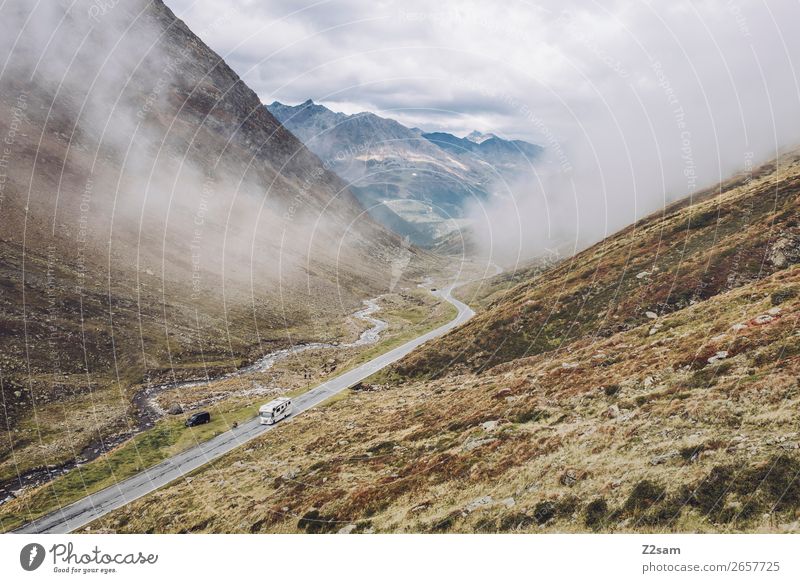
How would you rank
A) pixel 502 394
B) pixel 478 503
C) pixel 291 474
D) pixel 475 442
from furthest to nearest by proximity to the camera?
pixel 502 394, pixel 291 474, pixel 475 442, pixel 478 503

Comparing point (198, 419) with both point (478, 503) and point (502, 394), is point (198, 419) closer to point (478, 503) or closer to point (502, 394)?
point (502, 394)

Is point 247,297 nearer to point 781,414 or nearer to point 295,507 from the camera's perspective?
point 295,507

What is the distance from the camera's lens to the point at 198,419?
190 ft

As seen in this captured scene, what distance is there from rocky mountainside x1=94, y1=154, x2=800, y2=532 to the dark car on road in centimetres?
1589

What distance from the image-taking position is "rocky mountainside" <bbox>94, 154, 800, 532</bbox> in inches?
688

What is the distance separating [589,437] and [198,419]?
172 feet

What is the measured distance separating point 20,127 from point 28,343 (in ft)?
380

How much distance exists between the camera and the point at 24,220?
356ft

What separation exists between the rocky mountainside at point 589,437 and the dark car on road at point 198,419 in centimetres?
1589

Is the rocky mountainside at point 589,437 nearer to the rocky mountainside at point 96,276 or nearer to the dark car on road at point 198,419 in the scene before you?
the dark car on road at point 198,419

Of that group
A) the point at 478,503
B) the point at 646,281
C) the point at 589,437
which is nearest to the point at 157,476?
the point at 478,503

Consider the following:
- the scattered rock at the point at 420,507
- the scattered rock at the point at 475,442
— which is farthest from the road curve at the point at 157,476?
the scattered rock at the point at 475,442

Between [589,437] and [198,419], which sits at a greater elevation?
[589,437]

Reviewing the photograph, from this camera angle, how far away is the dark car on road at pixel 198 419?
57688mm
